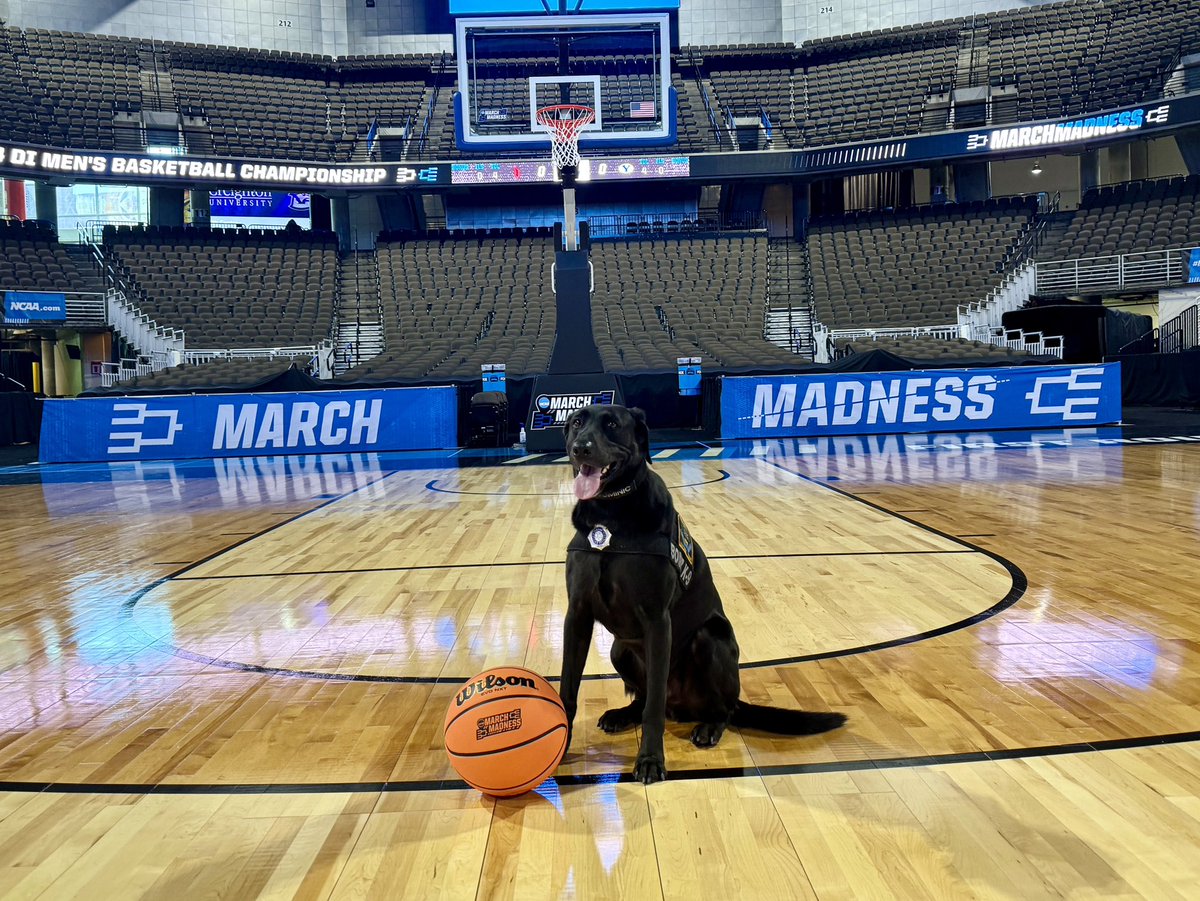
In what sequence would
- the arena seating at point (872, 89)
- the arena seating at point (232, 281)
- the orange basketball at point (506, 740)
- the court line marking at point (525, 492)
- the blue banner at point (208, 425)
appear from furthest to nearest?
the arena seating at point (872, 89) → the arena seating at point (232, 281) → the blue banner at point (208, 425) → the court line marking at point (525, 492) → the orange basketball at point (506, 740)

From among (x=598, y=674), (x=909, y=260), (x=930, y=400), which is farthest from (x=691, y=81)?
(x=598, y=674)

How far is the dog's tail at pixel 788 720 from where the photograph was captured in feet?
9.59

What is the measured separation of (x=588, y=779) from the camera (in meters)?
2.67

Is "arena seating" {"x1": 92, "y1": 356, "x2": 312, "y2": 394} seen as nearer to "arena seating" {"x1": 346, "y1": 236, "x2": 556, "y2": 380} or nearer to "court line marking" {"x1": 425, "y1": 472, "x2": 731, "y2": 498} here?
"arena seating" {"x1": 346, "y1": 236, "x2": 556, "y2": 380}

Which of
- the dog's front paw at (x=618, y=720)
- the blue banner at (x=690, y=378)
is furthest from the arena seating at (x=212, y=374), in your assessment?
the dog's front paw at (x=618, y=720)

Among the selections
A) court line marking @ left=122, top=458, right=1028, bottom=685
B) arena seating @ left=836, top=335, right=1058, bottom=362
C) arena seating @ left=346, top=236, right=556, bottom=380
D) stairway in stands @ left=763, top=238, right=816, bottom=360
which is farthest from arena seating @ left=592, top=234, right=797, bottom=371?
court line marking @ left=122, top=458, right=1028, bottom=685

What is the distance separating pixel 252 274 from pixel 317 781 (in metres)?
26.2

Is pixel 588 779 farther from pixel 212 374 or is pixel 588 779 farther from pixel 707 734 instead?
pixel 212 374

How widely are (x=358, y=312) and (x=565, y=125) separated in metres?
11.2

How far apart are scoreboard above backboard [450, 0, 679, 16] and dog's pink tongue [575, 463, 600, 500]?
60.1 feet

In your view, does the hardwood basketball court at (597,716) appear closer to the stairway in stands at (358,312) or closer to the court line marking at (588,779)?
the court line marking at (588,779)

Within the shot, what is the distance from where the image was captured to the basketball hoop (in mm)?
17453

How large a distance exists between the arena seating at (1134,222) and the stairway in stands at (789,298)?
21.3 feet

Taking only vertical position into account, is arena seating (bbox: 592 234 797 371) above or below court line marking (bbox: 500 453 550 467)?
above
